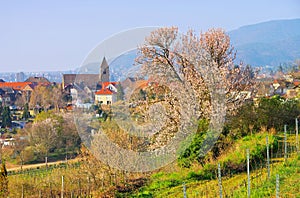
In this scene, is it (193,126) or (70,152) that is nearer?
(193,126)

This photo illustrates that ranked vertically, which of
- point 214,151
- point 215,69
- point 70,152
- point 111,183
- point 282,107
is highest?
point 215,69

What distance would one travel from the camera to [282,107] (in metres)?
9.43

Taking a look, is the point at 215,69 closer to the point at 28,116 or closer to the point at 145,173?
the point at 145,173

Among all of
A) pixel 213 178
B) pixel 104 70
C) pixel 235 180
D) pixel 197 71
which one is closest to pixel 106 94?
pixel 104 70

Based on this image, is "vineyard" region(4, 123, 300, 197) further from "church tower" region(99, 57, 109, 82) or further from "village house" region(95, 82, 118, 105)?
"village house" region(95, 82, 118, 105)

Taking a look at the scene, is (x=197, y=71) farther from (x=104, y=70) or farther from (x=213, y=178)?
(x=213, y=178)

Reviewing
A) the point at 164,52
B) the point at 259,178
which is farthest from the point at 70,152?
the point at 259,178

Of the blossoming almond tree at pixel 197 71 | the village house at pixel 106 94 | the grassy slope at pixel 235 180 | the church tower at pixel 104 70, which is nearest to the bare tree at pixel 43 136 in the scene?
the village house at pixel 106 94

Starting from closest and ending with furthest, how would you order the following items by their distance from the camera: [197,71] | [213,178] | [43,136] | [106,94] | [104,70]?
1. [213,178]
2. [197,71]
3. [104,70]
4. [106,94]
5. [43,136]

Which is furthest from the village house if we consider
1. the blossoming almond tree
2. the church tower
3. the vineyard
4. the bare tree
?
the bare tree

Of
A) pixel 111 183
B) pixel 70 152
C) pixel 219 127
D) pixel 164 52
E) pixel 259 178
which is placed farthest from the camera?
pixel 70 152

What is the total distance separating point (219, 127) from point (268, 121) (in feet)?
4.85

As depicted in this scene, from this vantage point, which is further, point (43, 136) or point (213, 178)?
point (43, 136)

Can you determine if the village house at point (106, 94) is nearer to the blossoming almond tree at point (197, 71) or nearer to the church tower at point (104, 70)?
the church tower at point (104, 70)
